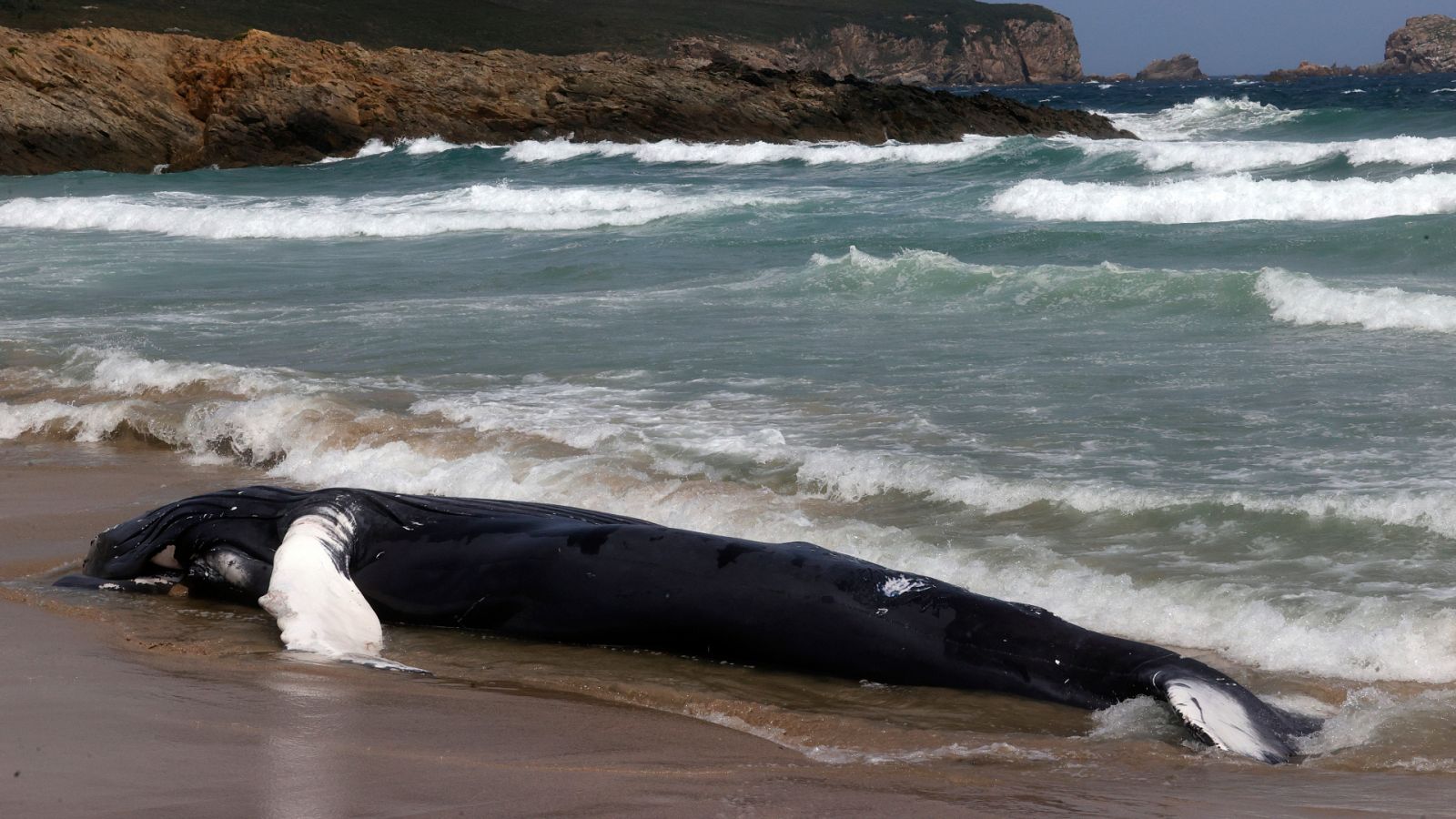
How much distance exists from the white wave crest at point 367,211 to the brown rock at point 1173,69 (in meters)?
138

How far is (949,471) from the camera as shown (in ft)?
21.5

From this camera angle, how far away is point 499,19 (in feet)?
315

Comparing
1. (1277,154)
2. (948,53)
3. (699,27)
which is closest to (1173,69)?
(948,53)

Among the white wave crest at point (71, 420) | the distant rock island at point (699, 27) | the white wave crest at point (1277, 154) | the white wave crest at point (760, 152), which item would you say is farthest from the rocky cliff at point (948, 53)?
the white wave crest at point (71, 420)

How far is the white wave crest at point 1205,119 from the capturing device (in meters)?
45.5

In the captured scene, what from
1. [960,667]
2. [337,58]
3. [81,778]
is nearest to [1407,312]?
[960,667]

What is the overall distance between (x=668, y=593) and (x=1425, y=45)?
137251mm

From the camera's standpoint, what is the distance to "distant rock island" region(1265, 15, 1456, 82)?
400 feet

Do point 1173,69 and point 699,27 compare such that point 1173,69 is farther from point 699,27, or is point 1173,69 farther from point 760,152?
point 760,152

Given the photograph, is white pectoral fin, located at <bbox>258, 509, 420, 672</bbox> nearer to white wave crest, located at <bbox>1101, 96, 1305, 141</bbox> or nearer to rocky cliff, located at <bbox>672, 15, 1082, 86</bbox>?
white wave crest, located at <bbox>1101, 96, 1305, 141</bbox>

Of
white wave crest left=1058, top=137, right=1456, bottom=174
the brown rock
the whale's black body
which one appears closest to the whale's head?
the whale's black body

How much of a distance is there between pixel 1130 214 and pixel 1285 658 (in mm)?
17680

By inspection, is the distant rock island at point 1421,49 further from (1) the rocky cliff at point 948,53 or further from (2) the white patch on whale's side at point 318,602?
(2) the white patch on whale's side at point 318,602

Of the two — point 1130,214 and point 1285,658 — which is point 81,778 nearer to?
point 1285,658
